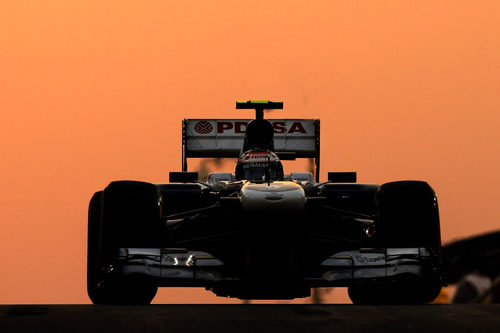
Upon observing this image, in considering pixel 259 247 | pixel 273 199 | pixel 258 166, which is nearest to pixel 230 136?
pixel 258 166

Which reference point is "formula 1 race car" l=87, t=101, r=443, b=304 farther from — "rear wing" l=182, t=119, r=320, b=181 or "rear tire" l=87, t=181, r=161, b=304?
"rear wing" l=182, t=119, r=320, b=181

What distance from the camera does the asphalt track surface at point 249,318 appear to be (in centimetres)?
760

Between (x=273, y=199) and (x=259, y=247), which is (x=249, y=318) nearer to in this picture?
(x=259, y=247)

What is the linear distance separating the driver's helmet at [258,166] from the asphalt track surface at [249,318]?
3653mm

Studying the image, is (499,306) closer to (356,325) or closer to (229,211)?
(356,325)

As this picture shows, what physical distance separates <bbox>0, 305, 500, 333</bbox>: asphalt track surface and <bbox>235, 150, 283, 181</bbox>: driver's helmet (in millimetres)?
3653

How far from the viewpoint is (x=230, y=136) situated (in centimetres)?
2233

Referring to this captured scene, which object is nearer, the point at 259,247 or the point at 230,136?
the point at 259,247

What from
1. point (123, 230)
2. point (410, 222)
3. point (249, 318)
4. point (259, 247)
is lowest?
point (249, 318)

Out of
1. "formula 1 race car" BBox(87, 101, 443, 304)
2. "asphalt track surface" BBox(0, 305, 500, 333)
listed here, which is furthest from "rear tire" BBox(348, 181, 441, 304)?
"asphalt track surface" BBox(0, 305, 500, 333)

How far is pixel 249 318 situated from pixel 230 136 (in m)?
14.2

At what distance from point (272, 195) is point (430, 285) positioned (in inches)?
84.4

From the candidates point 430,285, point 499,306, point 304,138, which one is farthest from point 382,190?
point 304,138

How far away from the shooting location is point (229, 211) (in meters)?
11.1
